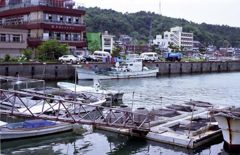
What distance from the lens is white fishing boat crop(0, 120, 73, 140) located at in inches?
933

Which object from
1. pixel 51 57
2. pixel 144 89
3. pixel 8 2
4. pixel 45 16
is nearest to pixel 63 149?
pixel 144 89

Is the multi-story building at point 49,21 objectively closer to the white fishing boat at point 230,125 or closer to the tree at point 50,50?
the tree at point 50,50

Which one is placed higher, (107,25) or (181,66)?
(107,25)

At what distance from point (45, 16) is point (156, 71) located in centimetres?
2305

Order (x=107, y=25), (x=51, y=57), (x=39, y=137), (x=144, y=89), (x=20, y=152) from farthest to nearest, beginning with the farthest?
1. (x=107, y=25)
2. (x=51, y=57)
3. (x=144, y=89)
4. (x=39, y=137)
5. (x=20, y=152)

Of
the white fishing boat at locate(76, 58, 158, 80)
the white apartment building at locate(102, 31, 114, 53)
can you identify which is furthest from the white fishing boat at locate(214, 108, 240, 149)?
the white apartment building at locate(102, 31, 114, 53)

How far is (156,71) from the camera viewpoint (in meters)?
76.3

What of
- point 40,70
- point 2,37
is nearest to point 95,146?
point 40,70

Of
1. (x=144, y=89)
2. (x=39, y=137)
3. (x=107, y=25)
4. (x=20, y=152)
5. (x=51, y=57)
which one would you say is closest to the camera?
(x=20, y=152)

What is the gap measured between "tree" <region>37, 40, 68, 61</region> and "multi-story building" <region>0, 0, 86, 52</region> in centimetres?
635

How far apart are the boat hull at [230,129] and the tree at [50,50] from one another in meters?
51.0

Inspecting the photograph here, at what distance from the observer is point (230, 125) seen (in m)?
22.8

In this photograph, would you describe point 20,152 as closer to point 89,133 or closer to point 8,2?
point 89,133

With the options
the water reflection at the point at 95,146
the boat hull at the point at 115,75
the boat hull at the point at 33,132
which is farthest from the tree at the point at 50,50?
the water reflection at the point at 95,146
